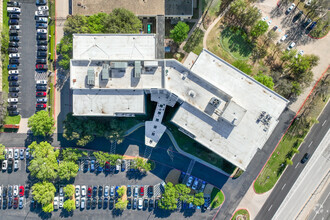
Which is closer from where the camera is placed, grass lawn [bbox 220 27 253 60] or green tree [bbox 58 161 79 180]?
green tree [bbox 58 161 79 180]

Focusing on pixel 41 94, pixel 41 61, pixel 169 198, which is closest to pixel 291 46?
pixel 169 198

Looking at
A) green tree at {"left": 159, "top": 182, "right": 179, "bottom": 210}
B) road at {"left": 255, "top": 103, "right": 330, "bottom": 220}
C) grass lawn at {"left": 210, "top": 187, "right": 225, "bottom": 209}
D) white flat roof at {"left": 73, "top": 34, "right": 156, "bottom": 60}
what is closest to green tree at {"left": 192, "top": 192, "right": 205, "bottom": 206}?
grass lawn at {"left": 210, "top": 187, "right": 225, "bottom": 209}

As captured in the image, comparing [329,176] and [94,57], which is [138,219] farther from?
[329,176]

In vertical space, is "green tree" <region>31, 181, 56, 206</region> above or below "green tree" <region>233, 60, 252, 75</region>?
below

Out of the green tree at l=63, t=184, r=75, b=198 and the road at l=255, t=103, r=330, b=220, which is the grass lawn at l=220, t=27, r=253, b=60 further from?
the green tree at l=63, t=184, r=75, b=198

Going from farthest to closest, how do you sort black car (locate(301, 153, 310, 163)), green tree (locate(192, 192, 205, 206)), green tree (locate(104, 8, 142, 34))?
black car (locate(301, 153, 310, 163)), green tree (locate(192, 192, 205, 206)), green tree (locate(104, 8, 142, 34))

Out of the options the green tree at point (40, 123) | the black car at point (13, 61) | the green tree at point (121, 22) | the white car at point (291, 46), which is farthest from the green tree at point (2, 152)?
the white car at point (291, 46)

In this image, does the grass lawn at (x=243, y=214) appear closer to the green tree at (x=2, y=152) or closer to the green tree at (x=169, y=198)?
the green tree at (x=169, y=198)
